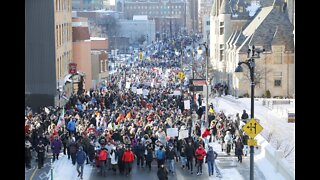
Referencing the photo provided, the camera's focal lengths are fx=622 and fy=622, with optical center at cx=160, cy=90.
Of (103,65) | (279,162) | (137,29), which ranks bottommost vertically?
(279,162)

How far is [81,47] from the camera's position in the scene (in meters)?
55.0

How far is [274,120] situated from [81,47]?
22526mm

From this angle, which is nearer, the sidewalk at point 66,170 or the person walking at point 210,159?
the person walking at point 210,159

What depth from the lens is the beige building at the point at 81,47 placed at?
5450 cm

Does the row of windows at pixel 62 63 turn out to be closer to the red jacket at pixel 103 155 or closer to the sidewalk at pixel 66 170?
the sidewalk at pixel 66 170

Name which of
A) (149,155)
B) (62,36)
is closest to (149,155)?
(149,155)

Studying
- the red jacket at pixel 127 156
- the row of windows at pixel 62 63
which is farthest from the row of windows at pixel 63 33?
the red jacket at pixel 127 156

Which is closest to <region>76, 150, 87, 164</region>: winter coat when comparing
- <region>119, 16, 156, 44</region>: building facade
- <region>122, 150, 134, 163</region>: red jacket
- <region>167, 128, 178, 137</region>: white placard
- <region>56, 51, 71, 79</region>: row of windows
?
<region>122, 150, 134, 163</region>: red jacket

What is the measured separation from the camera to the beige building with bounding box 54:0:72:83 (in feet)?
136

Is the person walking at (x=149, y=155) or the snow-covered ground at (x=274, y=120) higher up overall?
the person walking at (x=149, y=155)

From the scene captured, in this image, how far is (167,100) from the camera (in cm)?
3662

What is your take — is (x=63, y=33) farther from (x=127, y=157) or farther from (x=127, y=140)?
(x=127, y=157)

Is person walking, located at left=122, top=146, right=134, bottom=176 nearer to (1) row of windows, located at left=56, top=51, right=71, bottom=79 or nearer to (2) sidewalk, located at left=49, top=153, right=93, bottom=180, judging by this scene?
(2) sidewalk, located at left=49, top=153, right=93, bottom=180
